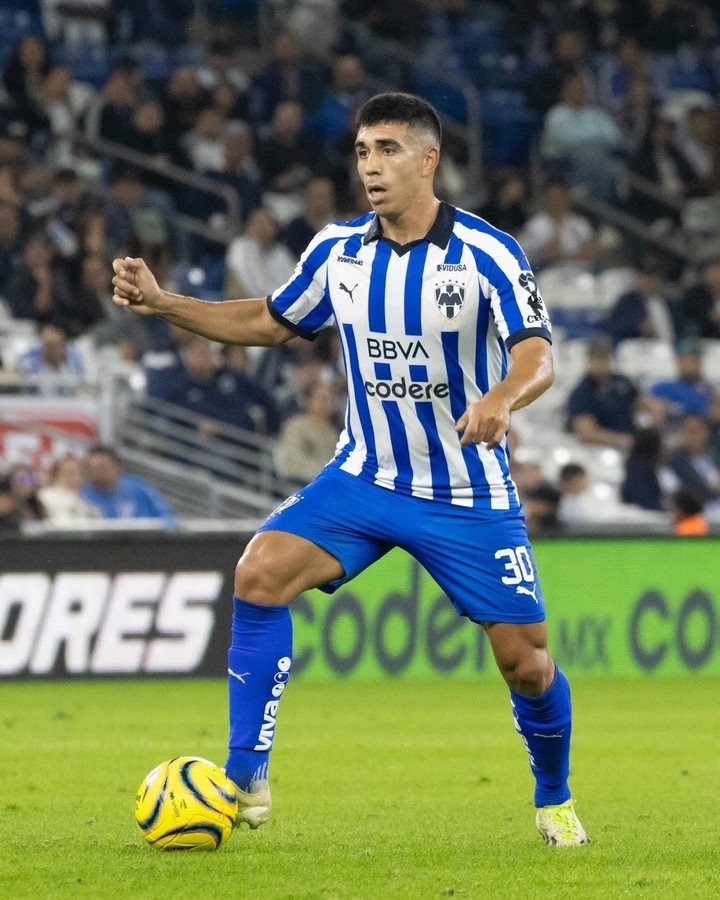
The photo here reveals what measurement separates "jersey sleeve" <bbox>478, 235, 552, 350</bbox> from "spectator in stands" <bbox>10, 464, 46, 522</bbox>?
8.18 m

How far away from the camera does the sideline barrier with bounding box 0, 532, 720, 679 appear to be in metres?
12.8

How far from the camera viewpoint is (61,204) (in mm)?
16344

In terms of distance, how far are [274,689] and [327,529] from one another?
0.54 metres

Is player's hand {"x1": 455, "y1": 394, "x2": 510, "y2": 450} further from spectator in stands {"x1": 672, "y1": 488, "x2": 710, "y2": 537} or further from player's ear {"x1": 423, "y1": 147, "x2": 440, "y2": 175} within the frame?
spectator in stands {"x1": 672, "y1": 488, "x2": 710, "y2": 537}

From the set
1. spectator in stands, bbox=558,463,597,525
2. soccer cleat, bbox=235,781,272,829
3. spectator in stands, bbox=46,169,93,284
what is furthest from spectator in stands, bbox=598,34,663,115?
soccer cleat, bbox=235,781,272,829

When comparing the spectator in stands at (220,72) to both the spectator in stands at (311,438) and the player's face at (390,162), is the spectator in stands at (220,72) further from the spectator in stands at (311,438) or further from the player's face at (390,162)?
the player's face at (390,162)

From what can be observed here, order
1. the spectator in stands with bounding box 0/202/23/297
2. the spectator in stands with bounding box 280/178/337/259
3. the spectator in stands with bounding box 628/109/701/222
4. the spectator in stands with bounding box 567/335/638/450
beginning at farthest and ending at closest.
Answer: the spectator in stands with bounding box 628/109/701/222
the spectator in stands with bounding box 280/178/337/259
the spectator in stands with bounding box 567/335/638/450
the spectator in stands with bounding box 0/202/23/297

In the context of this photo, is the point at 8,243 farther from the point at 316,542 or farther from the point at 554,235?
the point at 316,542

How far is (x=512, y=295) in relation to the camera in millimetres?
6059

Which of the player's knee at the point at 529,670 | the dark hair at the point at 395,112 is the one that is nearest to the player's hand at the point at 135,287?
the dark hair at the point at 395,112

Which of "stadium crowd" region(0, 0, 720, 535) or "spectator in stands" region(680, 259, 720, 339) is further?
"spectator in stands" region(680, 259, 720, 339)

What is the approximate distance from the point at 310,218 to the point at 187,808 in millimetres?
12130

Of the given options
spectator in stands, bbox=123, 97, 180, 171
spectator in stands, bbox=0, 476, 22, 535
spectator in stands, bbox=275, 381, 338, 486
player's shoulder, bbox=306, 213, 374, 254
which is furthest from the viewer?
spectator in stands, bbox=123, 97, 180, 171

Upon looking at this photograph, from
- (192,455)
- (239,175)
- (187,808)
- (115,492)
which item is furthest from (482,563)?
(239,175)
